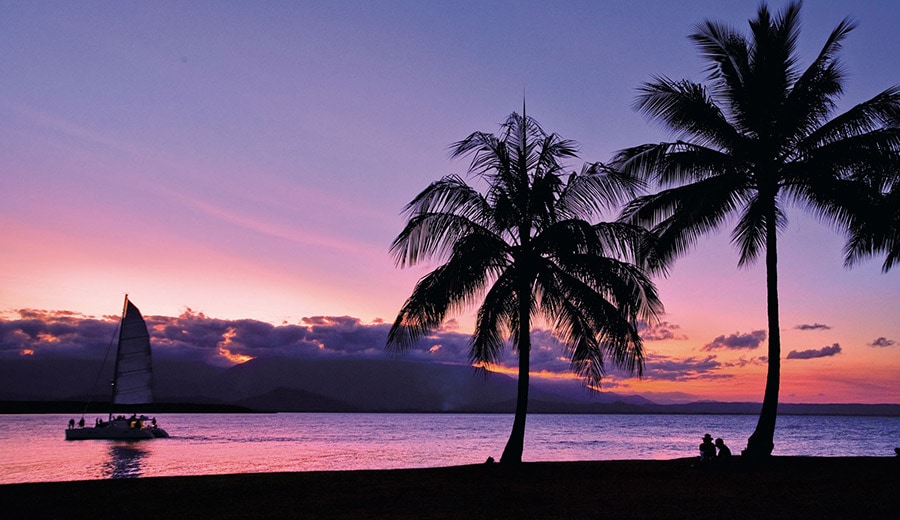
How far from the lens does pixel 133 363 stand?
67375 millimetres

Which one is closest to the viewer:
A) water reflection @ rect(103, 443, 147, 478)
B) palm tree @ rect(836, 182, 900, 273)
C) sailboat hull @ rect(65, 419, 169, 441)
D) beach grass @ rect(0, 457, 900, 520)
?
beach grass @ rect(0, 457, 900, 520)

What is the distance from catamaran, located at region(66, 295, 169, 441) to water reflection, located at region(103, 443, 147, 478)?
295cm

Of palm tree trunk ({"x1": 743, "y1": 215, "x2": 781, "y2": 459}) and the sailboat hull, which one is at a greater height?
palm tree trunk ({"x1": 743, "y1": 215, "x2": 781, "y2": 459})

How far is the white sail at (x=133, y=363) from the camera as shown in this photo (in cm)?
6581

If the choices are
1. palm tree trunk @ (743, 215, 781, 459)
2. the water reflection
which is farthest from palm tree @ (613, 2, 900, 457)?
the water reflection

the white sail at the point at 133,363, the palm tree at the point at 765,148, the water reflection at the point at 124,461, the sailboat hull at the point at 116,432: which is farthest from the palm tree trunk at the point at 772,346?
the sailboat hull at the point at 116,432

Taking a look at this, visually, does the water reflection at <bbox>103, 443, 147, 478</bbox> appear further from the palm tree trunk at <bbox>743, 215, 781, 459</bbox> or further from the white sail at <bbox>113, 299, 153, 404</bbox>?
the palm tree trunk at <bbox>743, 215, 781, 459</bbox>

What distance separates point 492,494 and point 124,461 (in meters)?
41.7

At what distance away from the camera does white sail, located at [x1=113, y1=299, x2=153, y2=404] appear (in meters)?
65.8

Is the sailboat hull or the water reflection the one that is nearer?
the water reflection

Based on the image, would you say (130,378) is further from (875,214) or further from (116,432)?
(875,214)

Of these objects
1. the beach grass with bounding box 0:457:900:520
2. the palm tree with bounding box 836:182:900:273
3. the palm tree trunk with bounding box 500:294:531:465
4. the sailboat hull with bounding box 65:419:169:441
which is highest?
the palm tree with bounding box 836:182:900:273

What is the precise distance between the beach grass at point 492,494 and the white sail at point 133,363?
185ft

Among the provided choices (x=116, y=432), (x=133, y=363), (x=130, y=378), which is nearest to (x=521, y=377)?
(x=133, y=363)
